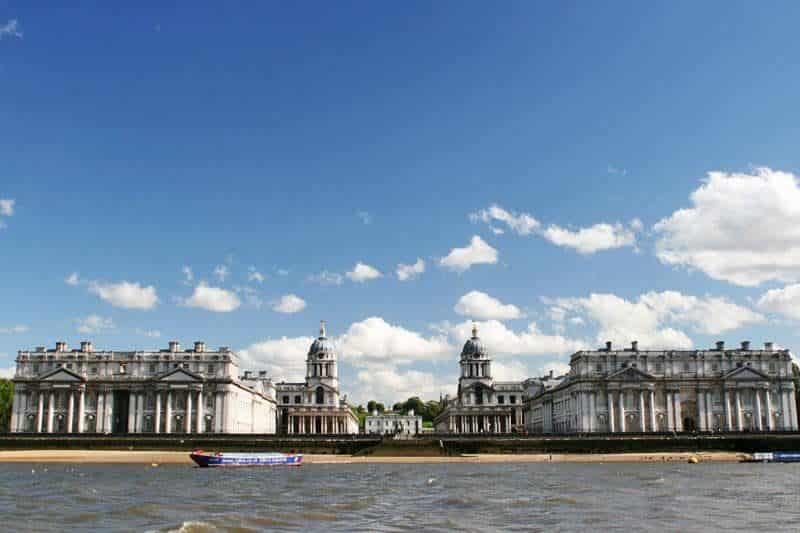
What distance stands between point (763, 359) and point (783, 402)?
6302 mm

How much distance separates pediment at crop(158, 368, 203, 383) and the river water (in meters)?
51.3

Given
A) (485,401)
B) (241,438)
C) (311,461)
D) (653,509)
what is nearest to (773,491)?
(653,509)

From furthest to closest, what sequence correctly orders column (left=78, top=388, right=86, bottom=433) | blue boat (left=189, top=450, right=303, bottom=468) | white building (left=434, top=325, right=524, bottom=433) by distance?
white building (left=434, top=325, right=524, bottom=433), column (left=78, top=388, right=86, bottom=433), blue boat (left=189, top=450, right=303, bottom=468)

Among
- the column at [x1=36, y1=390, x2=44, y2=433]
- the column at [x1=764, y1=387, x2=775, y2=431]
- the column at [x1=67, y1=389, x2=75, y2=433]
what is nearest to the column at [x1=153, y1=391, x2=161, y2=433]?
the column at [x1=67, y1=389, x2=75, y2=433]

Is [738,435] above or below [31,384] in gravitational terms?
below

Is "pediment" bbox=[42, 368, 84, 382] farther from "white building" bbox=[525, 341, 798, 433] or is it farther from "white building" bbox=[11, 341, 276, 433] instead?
"white building" bbox=[525, 341, 798, 433]

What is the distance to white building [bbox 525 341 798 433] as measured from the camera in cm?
12062

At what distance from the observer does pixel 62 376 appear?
12050 cm

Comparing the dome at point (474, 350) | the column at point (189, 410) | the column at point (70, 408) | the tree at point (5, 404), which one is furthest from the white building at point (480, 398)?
the tree at point (5, 404)

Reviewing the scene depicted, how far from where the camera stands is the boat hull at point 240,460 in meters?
80.1

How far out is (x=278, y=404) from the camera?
169875 mm

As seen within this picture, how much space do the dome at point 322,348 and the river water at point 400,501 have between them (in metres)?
97.3

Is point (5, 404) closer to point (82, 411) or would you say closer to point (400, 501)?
point (82, 411)

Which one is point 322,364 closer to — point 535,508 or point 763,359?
point 763,359
